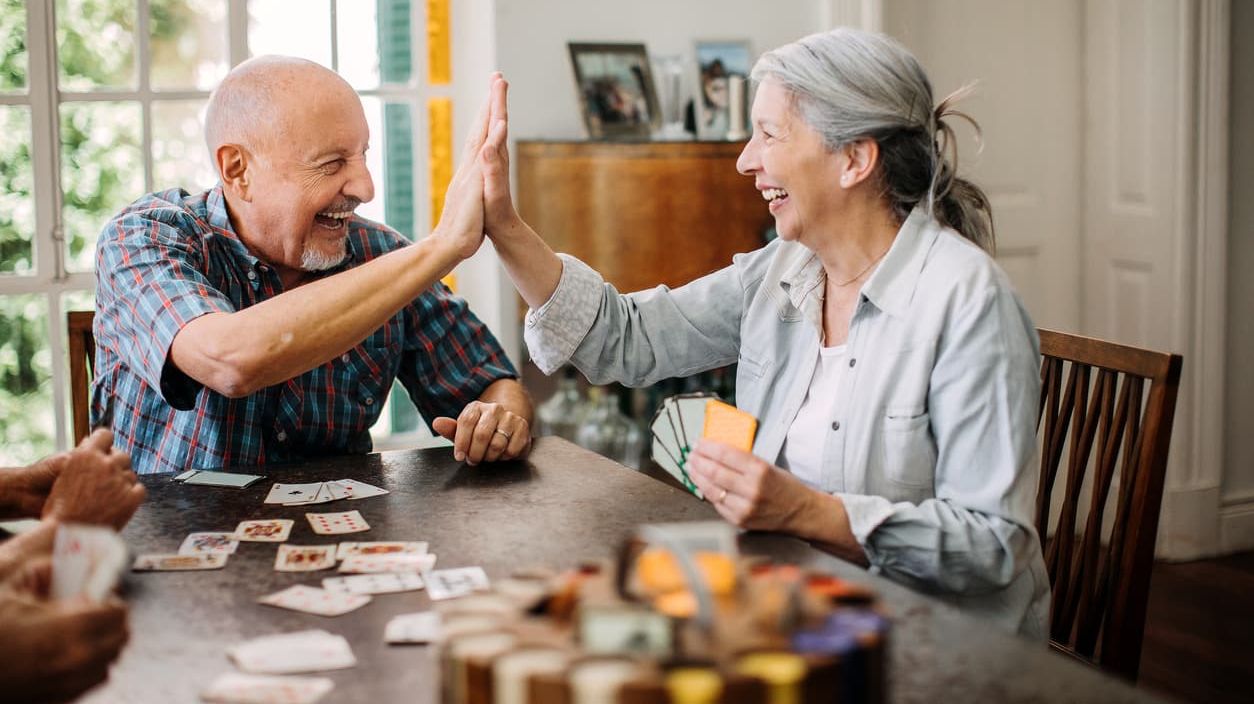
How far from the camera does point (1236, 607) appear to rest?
136 inches

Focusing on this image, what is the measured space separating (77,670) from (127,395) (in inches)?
48.1

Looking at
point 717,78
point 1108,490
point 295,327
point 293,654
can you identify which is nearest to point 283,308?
point 295,327

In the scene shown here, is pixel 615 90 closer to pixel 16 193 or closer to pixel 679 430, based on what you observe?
pixel 16 193

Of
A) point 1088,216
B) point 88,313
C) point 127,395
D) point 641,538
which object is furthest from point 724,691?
point 1088,216

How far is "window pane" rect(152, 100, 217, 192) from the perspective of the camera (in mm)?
3396

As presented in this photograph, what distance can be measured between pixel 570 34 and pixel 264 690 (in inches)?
112

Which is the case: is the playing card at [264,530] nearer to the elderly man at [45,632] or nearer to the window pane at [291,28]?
the elderly man at [45,632]

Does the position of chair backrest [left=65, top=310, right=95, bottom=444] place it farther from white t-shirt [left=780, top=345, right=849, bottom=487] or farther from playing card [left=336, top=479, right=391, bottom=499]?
white t-shirt [left=780, top=345, right=849, bottom=487]

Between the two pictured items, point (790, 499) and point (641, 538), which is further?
point (790, 499)

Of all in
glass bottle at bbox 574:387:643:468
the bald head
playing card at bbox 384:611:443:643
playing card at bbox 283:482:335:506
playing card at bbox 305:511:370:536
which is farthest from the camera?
glass bottle at bbox 574:387:643:468

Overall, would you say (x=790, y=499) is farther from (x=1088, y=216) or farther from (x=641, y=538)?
(x=1088, y=216)

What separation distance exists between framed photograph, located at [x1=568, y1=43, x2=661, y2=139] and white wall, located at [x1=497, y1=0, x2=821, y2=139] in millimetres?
55

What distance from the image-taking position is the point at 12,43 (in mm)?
3221

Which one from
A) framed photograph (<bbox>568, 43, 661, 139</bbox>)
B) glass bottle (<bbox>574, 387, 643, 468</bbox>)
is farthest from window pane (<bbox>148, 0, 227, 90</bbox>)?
glass bottle (<bbox>574, 387, 643, 468</bbox>)
